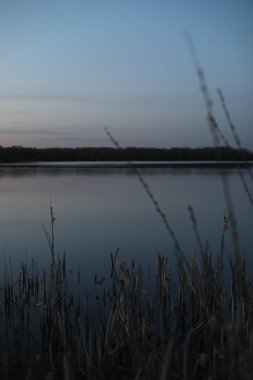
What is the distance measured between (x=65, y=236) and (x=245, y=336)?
7.80 meters

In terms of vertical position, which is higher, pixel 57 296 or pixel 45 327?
pixel 57 296

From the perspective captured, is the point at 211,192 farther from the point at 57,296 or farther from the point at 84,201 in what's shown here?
the point at 57,296

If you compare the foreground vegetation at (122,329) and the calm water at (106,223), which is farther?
the calm water at (106,223)

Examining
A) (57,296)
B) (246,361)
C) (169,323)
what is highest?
(246,361)

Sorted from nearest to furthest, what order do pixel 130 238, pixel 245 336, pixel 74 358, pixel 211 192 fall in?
pixel 245 336, pixel 74 358, pixel 130 238, pixel 211 192

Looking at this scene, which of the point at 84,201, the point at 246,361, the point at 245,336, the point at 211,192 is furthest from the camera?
the point at 211,192

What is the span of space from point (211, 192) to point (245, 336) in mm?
18473

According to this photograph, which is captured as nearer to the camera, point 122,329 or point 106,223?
point 122,329

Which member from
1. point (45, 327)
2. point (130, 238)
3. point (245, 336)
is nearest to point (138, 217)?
point (130, 238)

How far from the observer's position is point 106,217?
47.0 feet

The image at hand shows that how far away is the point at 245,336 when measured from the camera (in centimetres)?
333

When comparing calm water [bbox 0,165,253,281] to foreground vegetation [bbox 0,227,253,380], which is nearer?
foreground vegetation [bbox 0,227,253,380]

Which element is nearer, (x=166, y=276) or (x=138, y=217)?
(x=166, y=276)

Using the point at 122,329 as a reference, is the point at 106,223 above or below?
A: above
